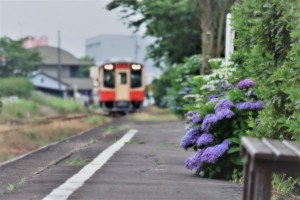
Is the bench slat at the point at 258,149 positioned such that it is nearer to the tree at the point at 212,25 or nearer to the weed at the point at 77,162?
the weed at the point at 77,162

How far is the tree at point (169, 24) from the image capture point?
85.7 ft

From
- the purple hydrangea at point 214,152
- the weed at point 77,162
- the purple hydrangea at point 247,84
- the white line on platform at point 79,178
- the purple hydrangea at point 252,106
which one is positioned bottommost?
the weed at point 77,162

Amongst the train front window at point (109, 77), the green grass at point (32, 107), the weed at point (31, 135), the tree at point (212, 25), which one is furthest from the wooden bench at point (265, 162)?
the train front window at point (109, 77)

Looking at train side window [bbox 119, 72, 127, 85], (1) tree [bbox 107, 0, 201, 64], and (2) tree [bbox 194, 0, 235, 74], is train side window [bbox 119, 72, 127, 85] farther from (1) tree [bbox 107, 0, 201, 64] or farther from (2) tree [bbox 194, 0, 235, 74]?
(2) tree [bbox 194, 0, 235, 74]

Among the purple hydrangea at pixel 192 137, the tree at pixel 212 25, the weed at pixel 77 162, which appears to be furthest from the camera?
the tree at pixel 212 25

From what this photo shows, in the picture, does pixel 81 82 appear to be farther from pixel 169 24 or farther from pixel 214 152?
pixel 214 152

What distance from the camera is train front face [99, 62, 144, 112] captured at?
3547cm

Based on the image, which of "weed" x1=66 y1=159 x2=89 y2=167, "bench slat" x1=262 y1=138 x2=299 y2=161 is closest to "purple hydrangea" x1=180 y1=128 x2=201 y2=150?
"weed" x1=66 y1=159 x2=89 y2=167

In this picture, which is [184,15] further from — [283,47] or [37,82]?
[37,82]

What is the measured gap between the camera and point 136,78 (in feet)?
118

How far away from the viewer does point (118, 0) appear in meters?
29.3

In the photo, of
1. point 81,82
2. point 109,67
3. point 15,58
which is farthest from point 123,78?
point 81,82

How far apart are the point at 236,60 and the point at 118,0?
21.0 m

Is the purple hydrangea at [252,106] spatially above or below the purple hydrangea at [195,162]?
above
